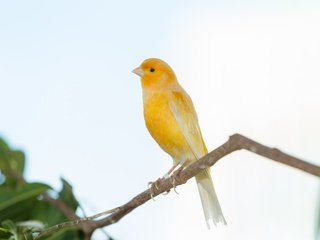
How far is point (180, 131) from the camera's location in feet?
8.30

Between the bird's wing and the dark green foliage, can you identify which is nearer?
the dark green foliage

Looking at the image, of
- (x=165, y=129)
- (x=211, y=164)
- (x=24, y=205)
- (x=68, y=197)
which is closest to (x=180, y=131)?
(x=165, y=129)

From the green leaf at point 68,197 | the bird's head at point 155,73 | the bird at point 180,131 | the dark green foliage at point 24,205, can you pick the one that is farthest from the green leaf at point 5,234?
the bird's head at point 155,73

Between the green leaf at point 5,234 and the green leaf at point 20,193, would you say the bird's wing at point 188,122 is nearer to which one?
the green leaf at point 20,193

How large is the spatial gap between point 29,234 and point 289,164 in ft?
3.27

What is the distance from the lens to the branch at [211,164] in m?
1.11

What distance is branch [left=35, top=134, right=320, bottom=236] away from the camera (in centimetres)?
111

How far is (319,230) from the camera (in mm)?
898

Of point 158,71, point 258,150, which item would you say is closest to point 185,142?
point 158,71

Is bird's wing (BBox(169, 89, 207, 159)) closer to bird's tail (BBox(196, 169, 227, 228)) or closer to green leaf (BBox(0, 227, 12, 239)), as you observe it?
bird's tail (BBox(196, 169, 227, 228))

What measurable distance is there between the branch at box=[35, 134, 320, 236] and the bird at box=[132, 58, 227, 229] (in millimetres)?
269

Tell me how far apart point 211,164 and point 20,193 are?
75 cm

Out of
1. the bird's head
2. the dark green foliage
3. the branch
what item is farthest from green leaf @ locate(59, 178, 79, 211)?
the bird's head

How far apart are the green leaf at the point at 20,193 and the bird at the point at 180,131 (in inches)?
27.0
